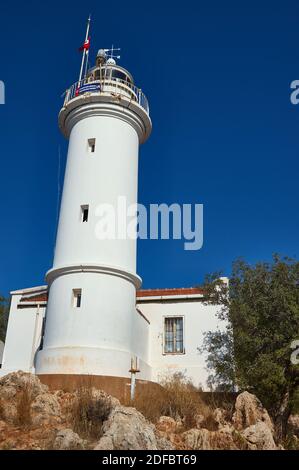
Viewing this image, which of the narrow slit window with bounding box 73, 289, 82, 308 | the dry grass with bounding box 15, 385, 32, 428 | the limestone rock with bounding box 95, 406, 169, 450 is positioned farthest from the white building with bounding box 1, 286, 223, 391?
the limestone rock with bounding box 95, 406, 169, 450

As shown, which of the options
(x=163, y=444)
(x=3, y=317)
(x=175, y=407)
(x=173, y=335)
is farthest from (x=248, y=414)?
(x=3, y=317)

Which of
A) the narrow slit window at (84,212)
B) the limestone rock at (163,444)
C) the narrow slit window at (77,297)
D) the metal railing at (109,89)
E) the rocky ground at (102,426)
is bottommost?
the limestone rock at (163,444)

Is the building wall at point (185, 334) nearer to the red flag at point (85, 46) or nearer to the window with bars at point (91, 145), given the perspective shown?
the window with bars at point (91, 145)

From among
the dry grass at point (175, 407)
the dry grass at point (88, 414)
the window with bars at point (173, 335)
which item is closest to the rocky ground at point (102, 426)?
the dry grass at point (88, 414)

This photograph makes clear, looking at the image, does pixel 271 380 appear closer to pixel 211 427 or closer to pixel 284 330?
pixel 284 330

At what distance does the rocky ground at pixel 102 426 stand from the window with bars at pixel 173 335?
668cm

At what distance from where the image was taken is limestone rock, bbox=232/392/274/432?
10.5m

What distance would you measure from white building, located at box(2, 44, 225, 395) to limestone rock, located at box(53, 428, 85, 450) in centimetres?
524

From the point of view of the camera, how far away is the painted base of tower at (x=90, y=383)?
13.0 m

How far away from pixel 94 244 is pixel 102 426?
7561mm

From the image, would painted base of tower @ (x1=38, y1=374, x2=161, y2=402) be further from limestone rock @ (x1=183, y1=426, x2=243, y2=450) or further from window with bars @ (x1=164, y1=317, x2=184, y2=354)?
window with bars @ (x1=164, y1=317, x2=184, y2=354)

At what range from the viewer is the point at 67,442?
7.42 meters
